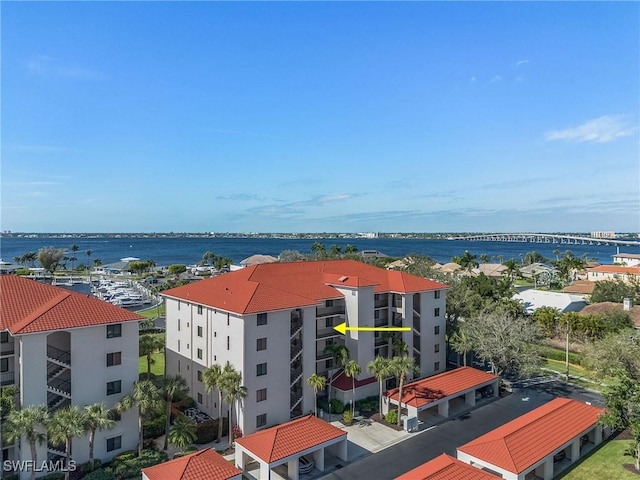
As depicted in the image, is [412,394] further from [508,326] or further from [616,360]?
[616,360]

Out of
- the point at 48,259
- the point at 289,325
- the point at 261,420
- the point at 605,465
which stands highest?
the point at 289,325

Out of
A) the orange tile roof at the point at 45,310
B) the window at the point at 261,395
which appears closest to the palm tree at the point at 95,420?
the orange tile roof at the point at 45,310

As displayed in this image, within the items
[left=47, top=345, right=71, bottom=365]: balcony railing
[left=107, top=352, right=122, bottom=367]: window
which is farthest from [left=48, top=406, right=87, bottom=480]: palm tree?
[left=107, top=352, right=122, bottom=367]: window

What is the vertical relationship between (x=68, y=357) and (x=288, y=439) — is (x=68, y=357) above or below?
above

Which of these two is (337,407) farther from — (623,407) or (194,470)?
(623,407)

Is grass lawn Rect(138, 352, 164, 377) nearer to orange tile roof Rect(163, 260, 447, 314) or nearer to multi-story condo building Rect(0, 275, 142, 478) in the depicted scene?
orange tile roof Rect(163, 260, 447, 314)

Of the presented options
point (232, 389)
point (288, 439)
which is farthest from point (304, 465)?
point (232, 389)
